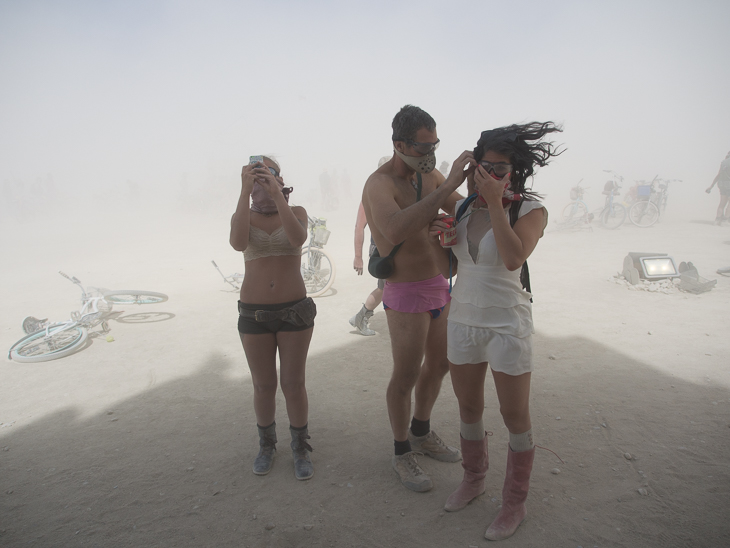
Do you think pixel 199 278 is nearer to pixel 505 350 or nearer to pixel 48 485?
pixel 48 485

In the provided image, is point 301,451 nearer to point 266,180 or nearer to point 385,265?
point 385,265

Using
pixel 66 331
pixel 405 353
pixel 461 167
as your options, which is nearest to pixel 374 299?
pixel 405 353

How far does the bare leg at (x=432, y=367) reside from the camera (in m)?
2.48

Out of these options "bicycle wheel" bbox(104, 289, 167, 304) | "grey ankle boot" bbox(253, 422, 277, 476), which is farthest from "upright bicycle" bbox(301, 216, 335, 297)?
"grey ankle boot" bbox(253, 422, 277, 476)

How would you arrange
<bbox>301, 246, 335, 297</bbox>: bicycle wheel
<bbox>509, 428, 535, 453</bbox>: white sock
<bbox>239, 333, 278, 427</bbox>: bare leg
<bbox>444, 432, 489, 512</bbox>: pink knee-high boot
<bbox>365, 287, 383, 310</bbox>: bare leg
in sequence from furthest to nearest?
<bbox>301, 246, 335, 297</bbox>: bicycle wheel, <bbox>365, 287, 383, 310</bbox>: bare leg, <bbox>239, 333, 278, 427</bbox>: bare leg, <bbox>444, 432, 489, 512</bbox>: pink knee-high boot, <bbox>509, 428, 535, 453</bbox>: white sock

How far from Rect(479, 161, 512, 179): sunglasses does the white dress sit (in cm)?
17

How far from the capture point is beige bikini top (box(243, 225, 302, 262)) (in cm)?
262

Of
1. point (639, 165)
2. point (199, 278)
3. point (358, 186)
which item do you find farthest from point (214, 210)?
point (639, 165)

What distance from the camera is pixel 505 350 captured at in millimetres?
1888

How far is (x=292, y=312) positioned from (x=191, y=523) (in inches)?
50.7

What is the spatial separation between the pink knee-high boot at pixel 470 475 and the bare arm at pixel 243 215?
1.72 meters

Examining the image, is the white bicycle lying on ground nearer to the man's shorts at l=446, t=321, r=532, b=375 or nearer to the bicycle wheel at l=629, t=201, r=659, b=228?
the man's shorts at l=446, t=321, r=532, b=375

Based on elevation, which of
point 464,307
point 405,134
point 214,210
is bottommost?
point 214,210

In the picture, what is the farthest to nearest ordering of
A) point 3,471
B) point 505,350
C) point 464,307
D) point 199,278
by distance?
point 199,278 → point 3,471 → point 464,307 → point 505,350
